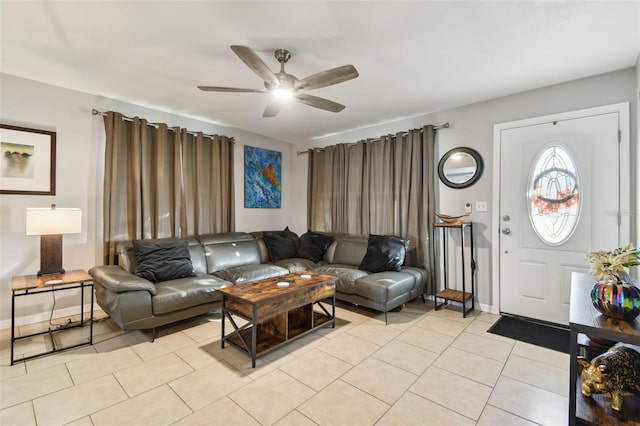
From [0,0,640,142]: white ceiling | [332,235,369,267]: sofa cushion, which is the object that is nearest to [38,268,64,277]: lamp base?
[0,0,640,142]: white ceiling

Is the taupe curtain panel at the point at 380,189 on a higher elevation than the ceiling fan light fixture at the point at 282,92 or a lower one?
lower

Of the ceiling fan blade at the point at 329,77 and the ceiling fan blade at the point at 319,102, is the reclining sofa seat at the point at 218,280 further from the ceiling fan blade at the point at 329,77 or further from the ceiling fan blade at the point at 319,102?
the ceiling fan blade at the point at 329,77

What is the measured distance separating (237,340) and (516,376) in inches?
89.5

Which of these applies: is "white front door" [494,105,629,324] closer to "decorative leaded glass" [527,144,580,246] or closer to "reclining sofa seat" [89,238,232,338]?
"decorative leaded glass" [527,144,580,246]

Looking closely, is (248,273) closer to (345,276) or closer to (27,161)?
(345,276)

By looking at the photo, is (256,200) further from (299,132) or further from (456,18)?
(456,18)

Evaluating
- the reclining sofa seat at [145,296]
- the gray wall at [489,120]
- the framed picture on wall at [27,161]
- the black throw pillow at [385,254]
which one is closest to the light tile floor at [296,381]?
the reclining sofa seat at [145,296]

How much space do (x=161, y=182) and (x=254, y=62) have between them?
2533 mm

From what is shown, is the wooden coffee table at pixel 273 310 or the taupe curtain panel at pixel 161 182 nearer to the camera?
the wooden coffee table at pixel 273 310

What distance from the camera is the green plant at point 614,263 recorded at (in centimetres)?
134

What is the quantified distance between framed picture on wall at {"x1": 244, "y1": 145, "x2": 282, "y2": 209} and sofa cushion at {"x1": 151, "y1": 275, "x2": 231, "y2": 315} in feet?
6.52

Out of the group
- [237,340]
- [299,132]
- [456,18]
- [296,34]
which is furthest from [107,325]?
[456,18]

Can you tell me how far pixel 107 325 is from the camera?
313cm

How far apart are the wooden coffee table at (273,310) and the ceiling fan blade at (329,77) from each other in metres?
1.77
